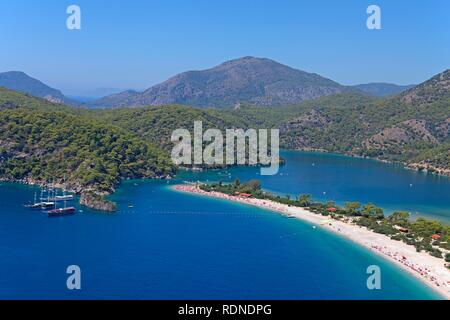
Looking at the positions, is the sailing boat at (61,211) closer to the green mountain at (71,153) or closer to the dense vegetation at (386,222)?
the green mountain at (71,153)

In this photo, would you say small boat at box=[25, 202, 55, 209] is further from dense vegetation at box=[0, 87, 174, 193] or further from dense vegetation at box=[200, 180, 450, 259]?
dense vegetation at box=[200, 180, 450, 259]

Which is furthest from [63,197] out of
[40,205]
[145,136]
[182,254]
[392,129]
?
[392,129]

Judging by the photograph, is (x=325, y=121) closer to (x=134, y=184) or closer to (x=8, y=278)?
(x=134, y=184)

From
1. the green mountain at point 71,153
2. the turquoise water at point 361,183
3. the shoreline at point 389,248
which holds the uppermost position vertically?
the green mountain at point 71,153

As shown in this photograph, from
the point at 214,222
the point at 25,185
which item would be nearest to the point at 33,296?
the point at 214,222

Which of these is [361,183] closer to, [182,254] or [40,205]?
[182,254]

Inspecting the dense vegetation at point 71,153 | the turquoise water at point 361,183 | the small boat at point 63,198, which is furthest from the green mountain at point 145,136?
the turquoise water at point 361,183

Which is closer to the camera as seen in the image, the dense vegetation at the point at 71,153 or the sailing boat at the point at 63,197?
the sailing boat at the point at 63,197
